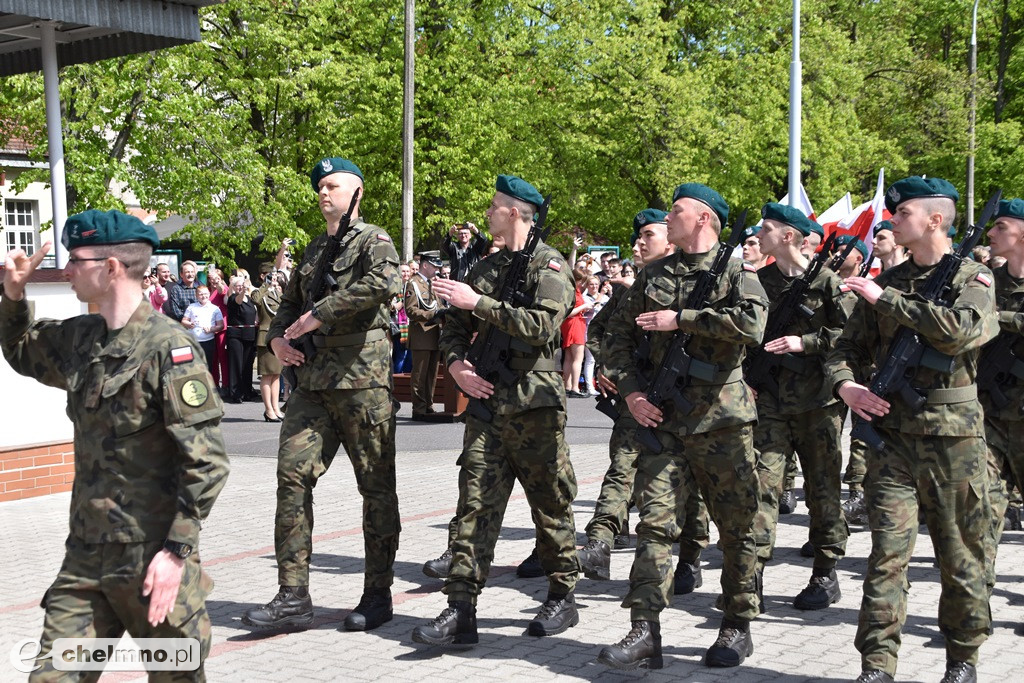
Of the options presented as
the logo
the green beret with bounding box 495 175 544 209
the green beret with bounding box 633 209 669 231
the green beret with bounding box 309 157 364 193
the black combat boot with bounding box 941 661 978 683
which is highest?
the green beret with bounding box 309 157 364 193

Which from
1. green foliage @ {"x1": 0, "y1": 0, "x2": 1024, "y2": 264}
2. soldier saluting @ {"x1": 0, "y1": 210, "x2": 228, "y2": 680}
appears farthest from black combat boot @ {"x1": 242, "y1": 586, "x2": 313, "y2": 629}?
green foliage @ {"x1": 0, "y1": 0, "x2": 1024, "y2": 264}

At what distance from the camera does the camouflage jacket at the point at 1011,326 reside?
684 centimetres

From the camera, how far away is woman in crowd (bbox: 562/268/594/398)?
18703mm

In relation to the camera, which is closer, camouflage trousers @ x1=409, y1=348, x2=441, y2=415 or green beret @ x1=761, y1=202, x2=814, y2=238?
green beret @ x1=761, y1=202, x2=814, y2=238

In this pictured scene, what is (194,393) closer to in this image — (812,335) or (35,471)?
(812,335)

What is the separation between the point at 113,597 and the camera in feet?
13.1

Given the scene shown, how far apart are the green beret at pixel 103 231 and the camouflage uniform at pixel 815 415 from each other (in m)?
3.86

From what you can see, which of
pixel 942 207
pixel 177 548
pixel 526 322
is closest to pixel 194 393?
pixel 177 548

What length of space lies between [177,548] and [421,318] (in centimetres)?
1214

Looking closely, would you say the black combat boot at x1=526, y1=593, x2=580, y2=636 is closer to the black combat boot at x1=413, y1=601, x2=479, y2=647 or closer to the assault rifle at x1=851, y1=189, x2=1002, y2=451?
the black combat boot at x1=413, y1=601, x2=479, y2=647

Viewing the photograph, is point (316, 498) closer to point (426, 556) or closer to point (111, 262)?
point (426, 556)

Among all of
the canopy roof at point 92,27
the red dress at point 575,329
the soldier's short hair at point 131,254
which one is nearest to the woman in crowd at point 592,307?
the red dress at point 575,329

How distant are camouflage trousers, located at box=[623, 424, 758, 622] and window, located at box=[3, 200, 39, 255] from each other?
39.0 meters

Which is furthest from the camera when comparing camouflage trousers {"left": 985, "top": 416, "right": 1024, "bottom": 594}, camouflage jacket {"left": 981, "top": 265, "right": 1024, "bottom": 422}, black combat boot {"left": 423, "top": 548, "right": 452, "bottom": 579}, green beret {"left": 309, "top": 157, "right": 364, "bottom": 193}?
black combat boot {"left": 423, "top": 548, "right": 452, "bottom": 579}
